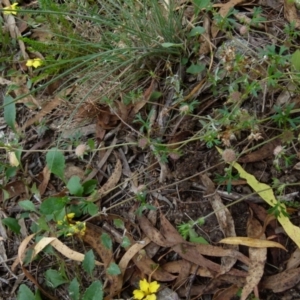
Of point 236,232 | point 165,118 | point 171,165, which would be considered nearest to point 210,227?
point 236,232

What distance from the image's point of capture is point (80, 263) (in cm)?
157

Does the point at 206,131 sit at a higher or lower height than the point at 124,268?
higher

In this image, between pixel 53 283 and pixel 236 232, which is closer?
pixel 236 232

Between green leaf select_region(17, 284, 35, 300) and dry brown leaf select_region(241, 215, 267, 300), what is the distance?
607 mm

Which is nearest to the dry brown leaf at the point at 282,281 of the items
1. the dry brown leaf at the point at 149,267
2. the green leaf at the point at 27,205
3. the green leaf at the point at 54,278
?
the dry brown leaf at the point at 149,267

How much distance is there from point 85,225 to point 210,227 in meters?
0.37

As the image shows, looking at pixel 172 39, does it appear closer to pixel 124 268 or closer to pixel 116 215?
pixel 116 215

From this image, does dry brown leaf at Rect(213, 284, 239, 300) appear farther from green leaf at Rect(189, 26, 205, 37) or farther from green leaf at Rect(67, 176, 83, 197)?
green leaf at Rect(189, 26, 205, 37)

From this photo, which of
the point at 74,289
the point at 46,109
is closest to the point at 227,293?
the point at 74,289

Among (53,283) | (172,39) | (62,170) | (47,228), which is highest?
(172,39)

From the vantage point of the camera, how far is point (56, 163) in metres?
1.61

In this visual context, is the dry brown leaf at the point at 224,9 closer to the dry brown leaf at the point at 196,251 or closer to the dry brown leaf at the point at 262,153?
the dry brown leaf at the point at 262,153

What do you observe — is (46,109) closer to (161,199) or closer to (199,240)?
(161,199)

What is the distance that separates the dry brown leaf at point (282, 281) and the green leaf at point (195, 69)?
0.63m
